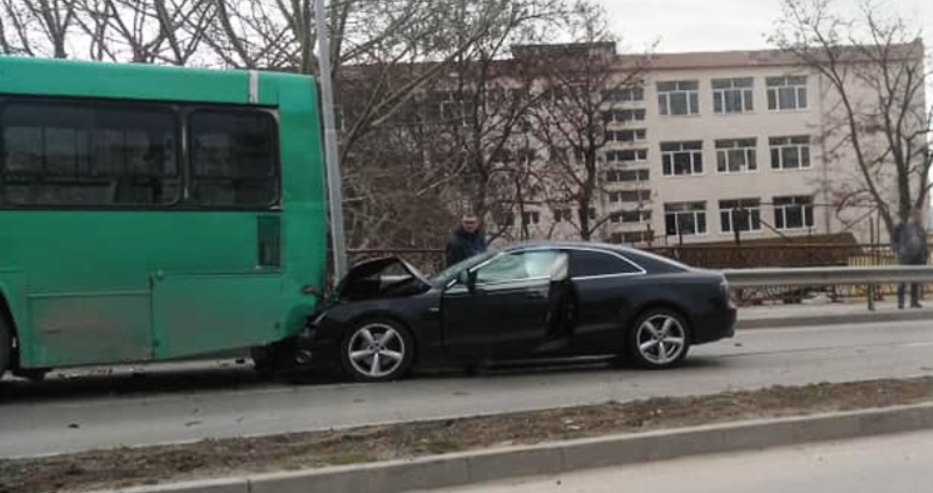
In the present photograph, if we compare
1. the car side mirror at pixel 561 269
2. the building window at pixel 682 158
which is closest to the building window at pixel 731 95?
the building window at pixel 682 158

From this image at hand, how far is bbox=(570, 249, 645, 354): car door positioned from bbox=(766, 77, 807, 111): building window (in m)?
53.7

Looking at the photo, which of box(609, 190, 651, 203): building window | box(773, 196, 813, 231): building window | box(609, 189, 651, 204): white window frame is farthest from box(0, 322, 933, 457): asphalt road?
box(773, 196, 813, 231): building window

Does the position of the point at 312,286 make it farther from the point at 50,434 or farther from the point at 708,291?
the point at 708,291

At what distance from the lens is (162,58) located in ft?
67.3

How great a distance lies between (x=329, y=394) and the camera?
8.70 metres

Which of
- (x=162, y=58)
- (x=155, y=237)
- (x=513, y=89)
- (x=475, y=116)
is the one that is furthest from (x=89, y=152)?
(x=513, y=89)

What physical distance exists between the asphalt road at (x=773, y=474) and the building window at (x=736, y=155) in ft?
182

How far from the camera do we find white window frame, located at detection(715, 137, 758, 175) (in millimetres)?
59500

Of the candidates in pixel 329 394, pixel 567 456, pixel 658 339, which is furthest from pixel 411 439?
pixel 658 339

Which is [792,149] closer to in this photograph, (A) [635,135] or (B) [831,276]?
(A) [635,135]

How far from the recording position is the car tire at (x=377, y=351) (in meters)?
9.26

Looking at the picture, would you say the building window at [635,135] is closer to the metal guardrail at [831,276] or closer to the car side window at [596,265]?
the metal guardrail at [831,276]

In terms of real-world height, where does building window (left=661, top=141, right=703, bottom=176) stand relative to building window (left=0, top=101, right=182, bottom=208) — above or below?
above

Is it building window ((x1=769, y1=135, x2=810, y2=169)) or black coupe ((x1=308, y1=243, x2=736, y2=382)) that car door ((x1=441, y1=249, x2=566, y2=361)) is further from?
building window ((x1=769, y1=135, x2=810, y2=169))
